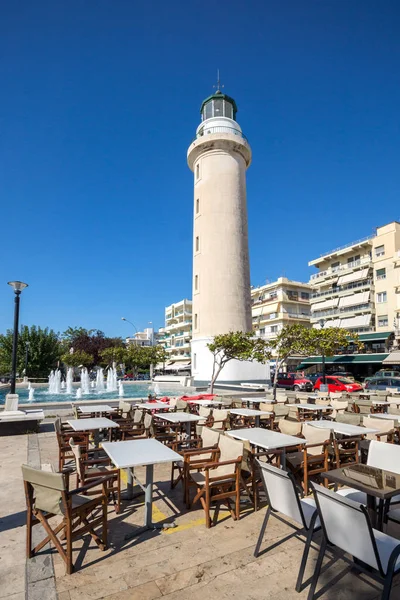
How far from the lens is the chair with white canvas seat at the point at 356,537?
98.7 inches

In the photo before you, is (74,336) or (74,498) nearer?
(74,498)

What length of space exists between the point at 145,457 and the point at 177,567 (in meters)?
1.15

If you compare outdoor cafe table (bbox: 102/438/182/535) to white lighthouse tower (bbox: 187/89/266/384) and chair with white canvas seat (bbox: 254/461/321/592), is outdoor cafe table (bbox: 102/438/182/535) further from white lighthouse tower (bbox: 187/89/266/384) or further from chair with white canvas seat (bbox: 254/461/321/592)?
white lighthouse tower (bbox: 187/89/266/384)

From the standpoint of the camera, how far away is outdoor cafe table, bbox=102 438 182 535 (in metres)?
4.07

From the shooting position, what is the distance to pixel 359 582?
3.17 m

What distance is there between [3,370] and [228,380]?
76.5ft

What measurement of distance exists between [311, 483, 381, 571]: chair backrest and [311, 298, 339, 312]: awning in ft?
165

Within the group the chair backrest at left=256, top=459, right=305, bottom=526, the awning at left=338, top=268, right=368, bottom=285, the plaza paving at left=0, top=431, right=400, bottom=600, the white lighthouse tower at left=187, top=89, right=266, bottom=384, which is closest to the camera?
the plaza paving at left=0, top=431, right=400, bottom=600

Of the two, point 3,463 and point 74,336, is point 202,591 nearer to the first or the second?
point 3,463

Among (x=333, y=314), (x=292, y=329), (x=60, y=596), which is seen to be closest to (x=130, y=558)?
(x=60, y=596)

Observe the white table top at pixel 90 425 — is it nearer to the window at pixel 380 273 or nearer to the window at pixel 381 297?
the window at pixel 381 297

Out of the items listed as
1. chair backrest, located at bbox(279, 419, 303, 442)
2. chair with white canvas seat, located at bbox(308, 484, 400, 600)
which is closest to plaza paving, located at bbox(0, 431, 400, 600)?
chair with white canvas seat, located at bbox(308, 484, 400, 600)

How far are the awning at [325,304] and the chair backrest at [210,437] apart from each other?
1885 inches

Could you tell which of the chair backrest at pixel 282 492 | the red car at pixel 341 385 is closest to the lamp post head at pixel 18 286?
the chair backrest at pixel 282 492
